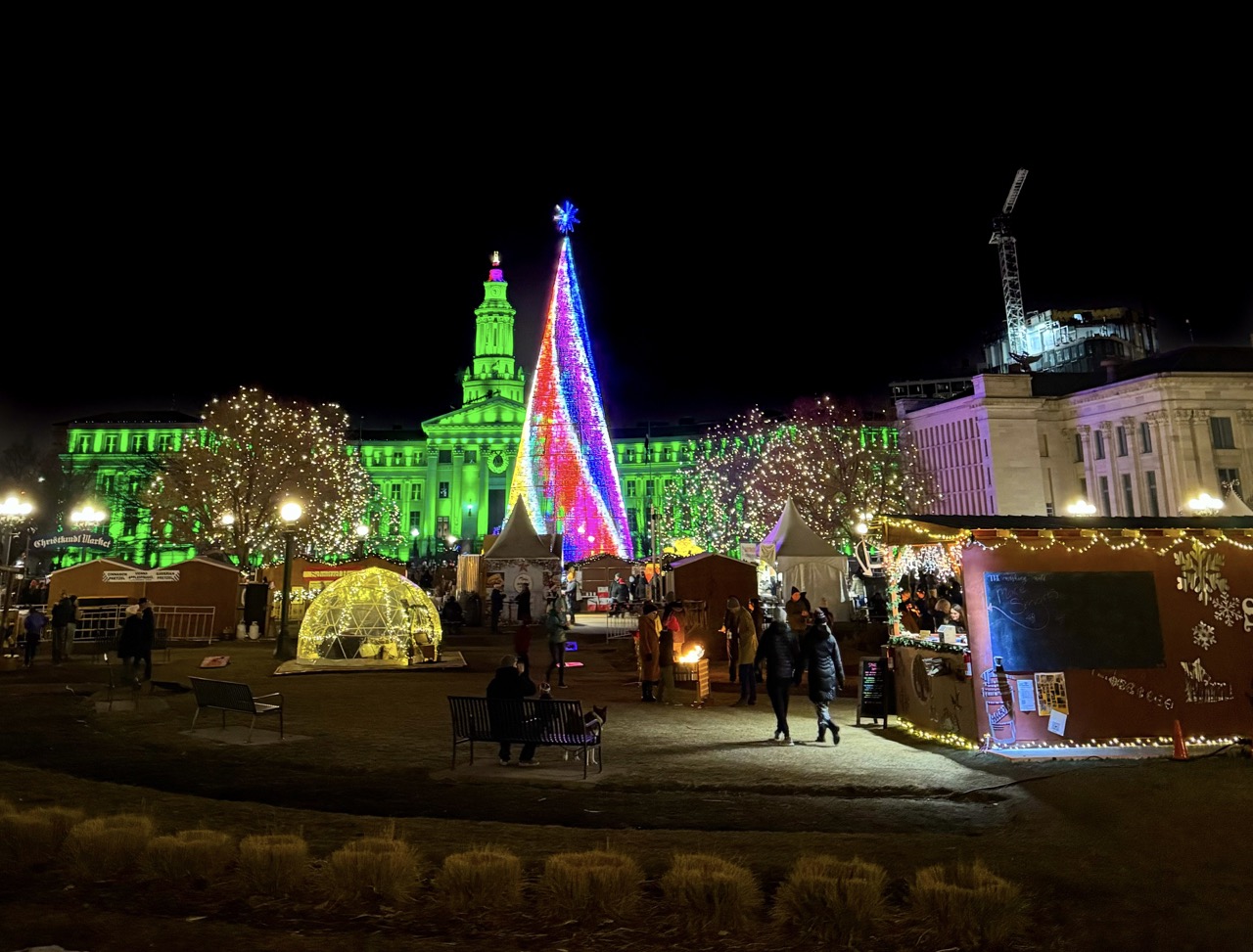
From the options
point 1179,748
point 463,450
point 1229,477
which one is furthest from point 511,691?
point 463,450

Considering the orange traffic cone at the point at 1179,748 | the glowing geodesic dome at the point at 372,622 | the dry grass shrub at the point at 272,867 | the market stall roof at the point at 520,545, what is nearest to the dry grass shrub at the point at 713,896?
the dry grass shrub at the point at 272,867

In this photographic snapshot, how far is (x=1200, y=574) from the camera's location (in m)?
10.1

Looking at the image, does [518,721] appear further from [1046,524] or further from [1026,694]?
[1046,524]

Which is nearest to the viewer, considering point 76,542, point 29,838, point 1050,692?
point 29,838

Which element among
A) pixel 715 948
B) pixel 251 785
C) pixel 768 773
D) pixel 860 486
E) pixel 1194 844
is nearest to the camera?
pixel 715 948

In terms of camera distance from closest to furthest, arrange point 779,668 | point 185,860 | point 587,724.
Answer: point 185,860, point 587,724, point 779,668

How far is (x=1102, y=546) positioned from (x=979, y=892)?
6852 millimetres

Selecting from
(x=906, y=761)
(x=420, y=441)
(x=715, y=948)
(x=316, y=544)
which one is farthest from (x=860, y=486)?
(x=420, y=441)

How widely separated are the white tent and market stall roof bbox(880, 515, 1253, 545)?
43.9 feet

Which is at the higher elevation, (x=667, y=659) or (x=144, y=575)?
(x=144, y=575)

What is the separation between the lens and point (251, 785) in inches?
312

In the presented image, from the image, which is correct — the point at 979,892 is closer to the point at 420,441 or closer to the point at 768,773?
the point at 768,773

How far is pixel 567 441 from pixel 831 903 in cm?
2990

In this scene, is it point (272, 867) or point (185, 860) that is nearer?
point (272, 867)
